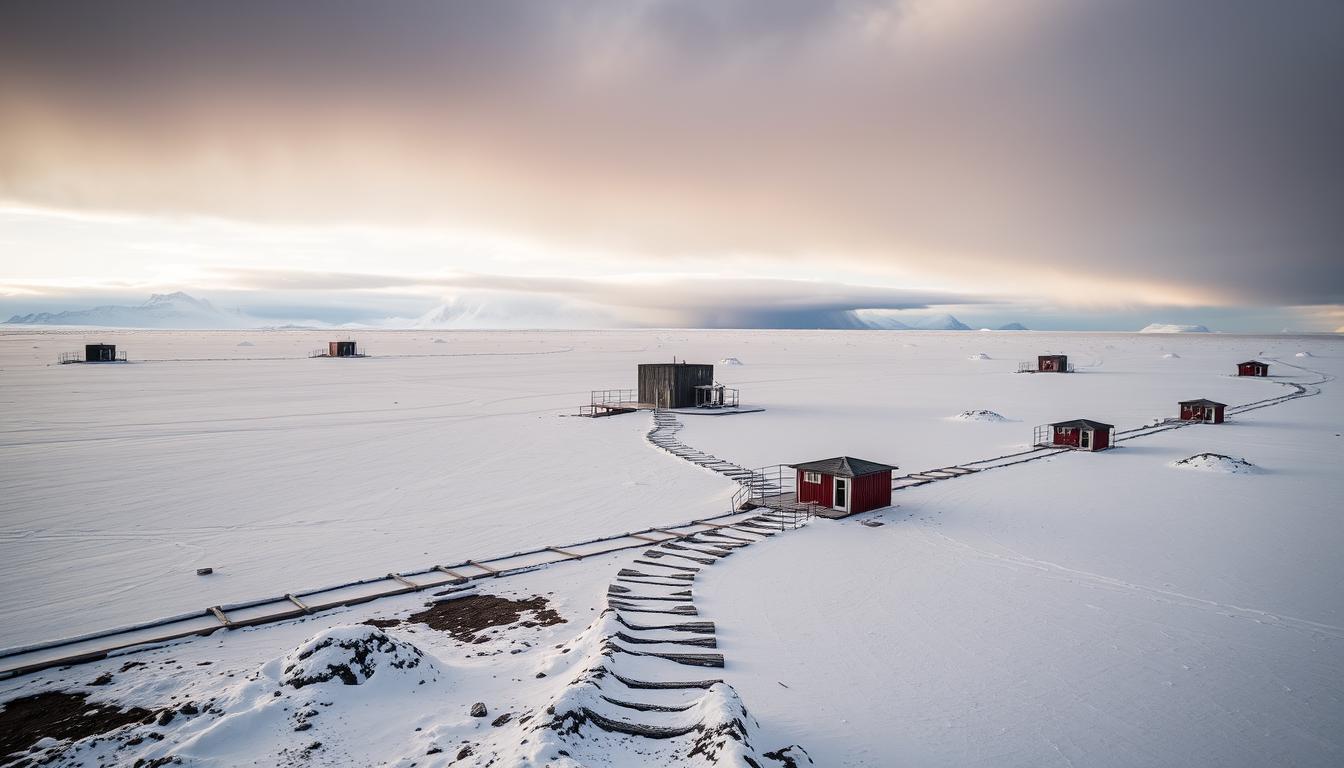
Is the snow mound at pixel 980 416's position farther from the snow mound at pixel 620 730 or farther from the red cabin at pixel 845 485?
the snow mound at pixel 620 730

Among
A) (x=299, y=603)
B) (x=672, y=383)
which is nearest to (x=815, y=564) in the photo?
(x=299, y=603)

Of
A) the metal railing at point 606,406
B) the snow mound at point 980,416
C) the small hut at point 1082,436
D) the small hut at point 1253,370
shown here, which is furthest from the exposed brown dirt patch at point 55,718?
the small hut at point 1253,370

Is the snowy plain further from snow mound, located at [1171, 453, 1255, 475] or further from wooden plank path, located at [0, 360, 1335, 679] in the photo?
snow mound, located at [1171, 453, 1255, 475]

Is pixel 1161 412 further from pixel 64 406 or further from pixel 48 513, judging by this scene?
pixel 64 406

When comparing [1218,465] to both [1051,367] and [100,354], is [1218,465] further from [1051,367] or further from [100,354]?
[100,354]

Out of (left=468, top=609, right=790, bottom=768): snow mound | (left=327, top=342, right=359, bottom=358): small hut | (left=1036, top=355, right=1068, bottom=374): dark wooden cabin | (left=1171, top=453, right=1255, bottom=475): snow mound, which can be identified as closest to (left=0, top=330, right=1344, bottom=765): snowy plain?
(left=468, top=609, right=790, bottom=768): snow mound

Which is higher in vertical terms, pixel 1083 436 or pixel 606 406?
pixel 606 406

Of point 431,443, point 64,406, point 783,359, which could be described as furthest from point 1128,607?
point 783,359
